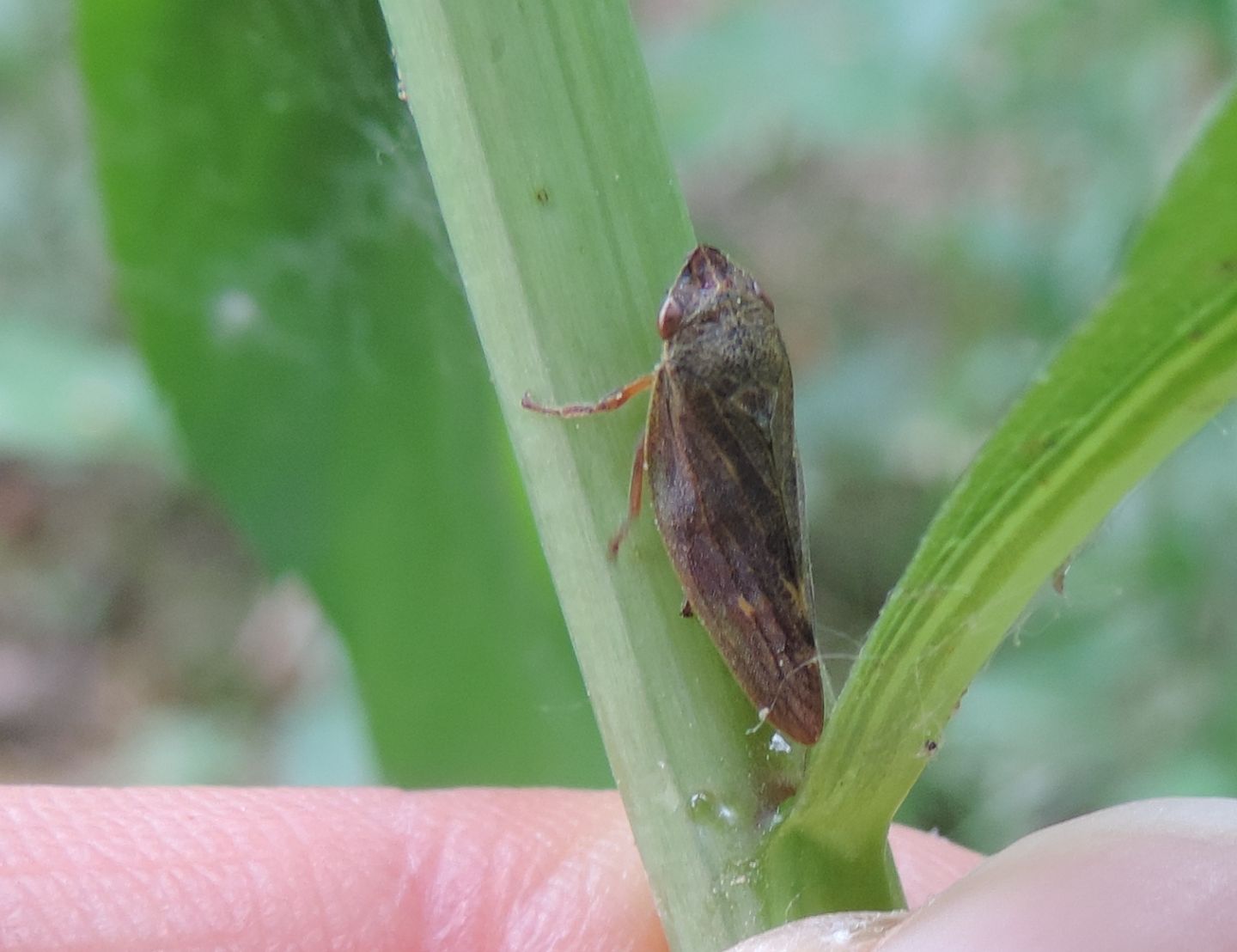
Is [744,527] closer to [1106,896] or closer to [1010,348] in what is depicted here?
[1106,896]

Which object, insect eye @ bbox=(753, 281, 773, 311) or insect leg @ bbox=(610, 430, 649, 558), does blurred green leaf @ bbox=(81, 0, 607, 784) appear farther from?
insect leg @ bbox=(610, 430, 649, 558)

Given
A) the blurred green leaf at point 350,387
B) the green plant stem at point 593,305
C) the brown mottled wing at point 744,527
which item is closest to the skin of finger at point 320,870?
the blurred green leaf at point 350,387

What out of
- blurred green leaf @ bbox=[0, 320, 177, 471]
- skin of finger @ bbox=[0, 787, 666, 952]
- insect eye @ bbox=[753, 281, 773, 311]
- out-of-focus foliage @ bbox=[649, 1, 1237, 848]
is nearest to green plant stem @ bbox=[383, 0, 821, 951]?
insect eye @ bbox=[753, 281, 773, 311]

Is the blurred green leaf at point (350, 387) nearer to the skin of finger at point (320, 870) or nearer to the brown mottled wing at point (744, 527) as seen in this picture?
the skin of finger at point (320, 870)

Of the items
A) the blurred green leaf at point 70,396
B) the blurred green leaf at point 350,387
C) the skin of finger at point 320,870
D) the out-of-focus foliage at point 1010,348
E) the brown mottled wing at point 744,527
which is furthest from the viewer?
the blurred green leaf at point 70,396

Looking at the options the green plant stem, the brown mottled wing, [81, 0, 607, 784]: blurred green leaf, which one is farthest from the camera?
[81, 0, 607, 784]: blurred green leaf

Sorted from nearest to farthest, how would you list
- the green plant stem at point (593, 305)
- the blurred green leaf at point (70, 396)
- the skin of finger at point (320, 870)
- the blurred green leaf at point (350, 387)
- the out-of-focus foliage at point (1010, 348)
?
the green plant stem at point (593, 305) < the skin of finger at point (320, 870) < the blurred green leaf at point (350, 387) < the out-of-focus foliage at point (1010, 348) < the blurred green leaf at point (70, 396)

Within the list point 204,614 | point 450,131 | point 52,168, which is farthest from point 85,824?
point 52,168
